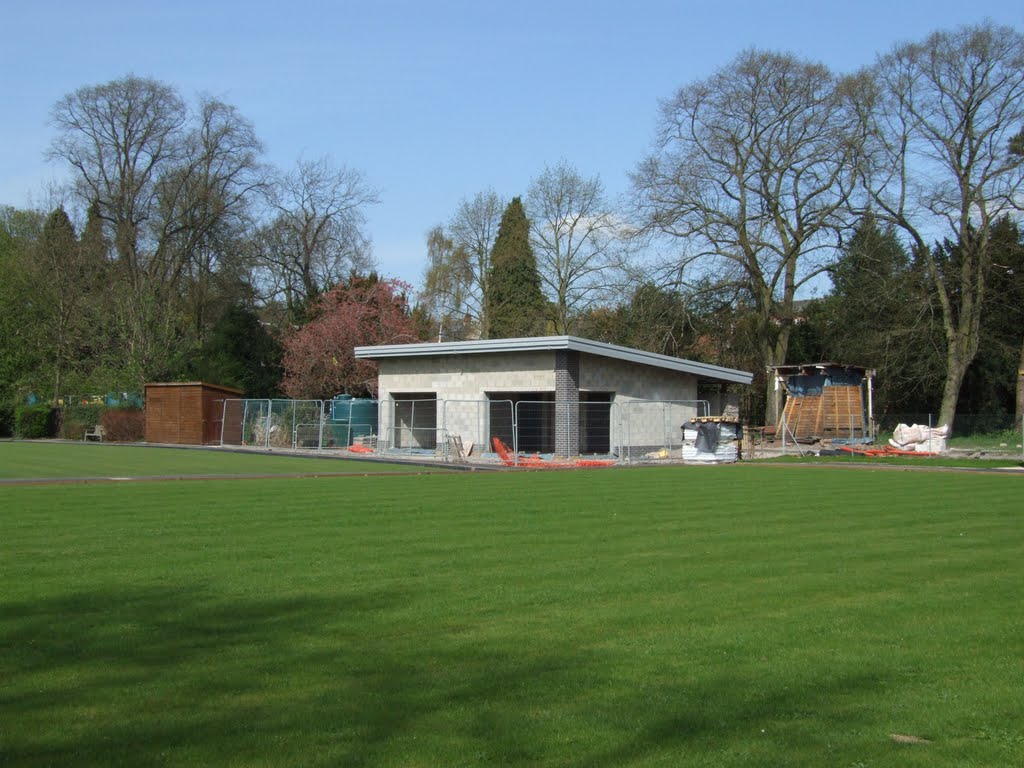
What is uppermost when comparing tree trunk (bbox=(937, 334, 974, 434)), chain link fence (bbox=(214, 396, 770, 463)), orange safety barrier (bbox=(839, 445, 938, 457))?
tree trunk (bbox=(937, 334, 974, 434))

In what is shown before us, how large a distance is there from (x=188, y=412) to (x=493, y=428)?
16103 mm

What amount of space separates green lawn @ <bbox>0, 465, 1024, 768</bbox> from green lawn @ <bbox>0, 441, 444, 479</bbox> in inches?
429

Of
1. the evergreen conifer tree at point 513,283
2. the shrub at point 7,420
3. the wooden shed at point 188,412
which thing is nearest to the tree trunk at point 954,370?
the evergreen conifer tree at point 513,283

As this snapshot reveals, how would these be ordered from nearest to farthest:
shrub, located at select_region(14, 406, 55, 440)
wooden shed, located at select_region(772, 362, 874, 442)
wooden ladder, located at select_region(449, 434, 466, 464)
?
wooden ladder, located at select_region(449, 434, 466, 464) < wooden shed, located at select_region(772, 362, 874, 442) < shrub, located at select_region(14, 406, 55, 440)

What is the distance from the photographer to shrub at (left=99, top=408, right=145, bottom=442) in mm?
48781

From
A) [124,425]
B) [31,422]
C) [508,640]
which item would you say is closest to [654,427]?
[124,425]

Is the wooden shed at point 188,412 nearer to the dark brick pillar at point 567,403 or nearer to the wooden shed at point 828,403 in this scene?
the dark brick pillar at point 567,403

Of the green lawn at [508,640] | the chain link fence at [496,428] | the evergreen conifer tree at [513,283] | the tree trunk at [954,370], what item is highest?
the evergreen conifer tree at [513,283]

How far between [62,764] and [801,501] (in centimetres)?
1443

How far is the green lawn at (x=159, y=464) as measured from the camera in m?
25.2

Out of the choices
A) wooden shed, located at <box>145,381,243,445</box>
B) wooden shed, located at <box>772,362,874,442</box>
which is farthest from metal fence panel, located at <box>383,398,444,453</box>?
wooden shed, located at <box>772,362,874,442</box>

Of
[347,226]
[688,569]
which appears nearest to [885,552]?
[688,569]

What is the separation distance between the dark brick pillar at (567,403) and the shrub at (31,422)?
3106cm

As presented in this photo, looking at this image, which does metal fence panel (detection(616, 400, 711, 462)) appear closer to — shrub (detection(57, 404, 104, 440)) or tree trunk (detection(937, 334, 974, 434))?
tree trunk (detection(937, 334, 974, 434))
